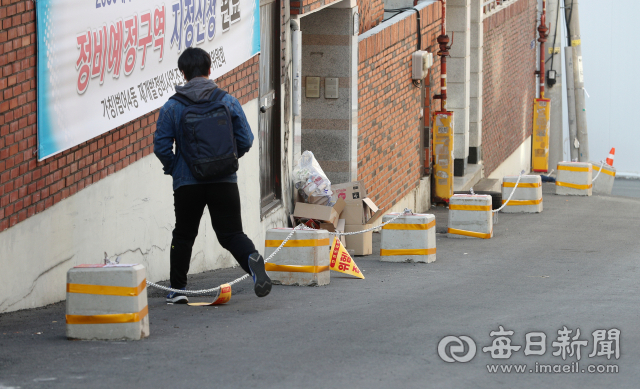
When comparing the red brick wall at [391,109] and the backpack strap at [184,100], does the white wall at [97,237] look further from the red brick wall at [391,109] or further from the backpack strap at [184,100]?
the red brick wall at [391,109]

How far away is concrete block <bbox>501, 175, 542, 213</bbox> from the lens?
49.5 ft

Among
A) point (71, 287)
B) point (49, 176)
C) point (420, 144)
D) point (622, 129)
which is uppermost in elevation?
point (49, 176)

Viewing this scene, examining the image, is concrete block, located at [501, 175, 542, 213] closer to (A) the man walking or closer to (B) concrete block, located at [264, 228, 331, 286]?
(B) concrete block, located at [264, 228, 331, 286]

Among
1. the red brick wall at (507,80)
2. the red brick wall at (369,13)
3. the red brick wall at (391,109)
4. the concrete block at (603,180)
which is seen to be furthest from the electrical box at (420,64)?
the concrete block at (603,180)

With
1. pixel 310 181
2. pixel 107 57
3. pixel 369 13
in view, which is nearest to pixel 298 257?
pixel 107 57

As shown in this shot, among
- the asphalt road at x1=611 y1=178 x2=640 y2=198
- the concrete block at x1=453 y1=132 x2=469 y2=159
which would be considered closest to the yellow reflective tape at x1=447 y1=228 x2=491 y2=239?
the concrete block at x1=453 y1=132 x2=469 y2=159

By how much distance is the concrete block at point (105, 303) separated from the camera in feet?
16.6

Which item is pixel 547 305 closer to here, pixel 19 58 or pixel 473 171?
pixel 19 58

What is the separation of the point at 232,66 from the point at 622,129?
22.3 meters

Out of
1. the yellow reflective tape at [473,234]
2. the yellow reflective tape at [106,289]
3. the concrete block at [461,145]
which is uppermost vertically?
the yellow reflective tape at [106,289]

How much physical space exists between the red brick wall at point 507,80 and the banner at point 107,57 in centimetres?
1229

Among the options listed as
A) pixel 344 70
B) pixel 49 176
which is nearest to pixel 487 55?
pixel 344 70

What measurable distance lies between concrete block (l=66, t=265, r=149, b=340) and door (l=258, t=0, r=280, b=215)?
4.34 meters

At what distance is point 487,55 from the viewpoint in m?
19.4
